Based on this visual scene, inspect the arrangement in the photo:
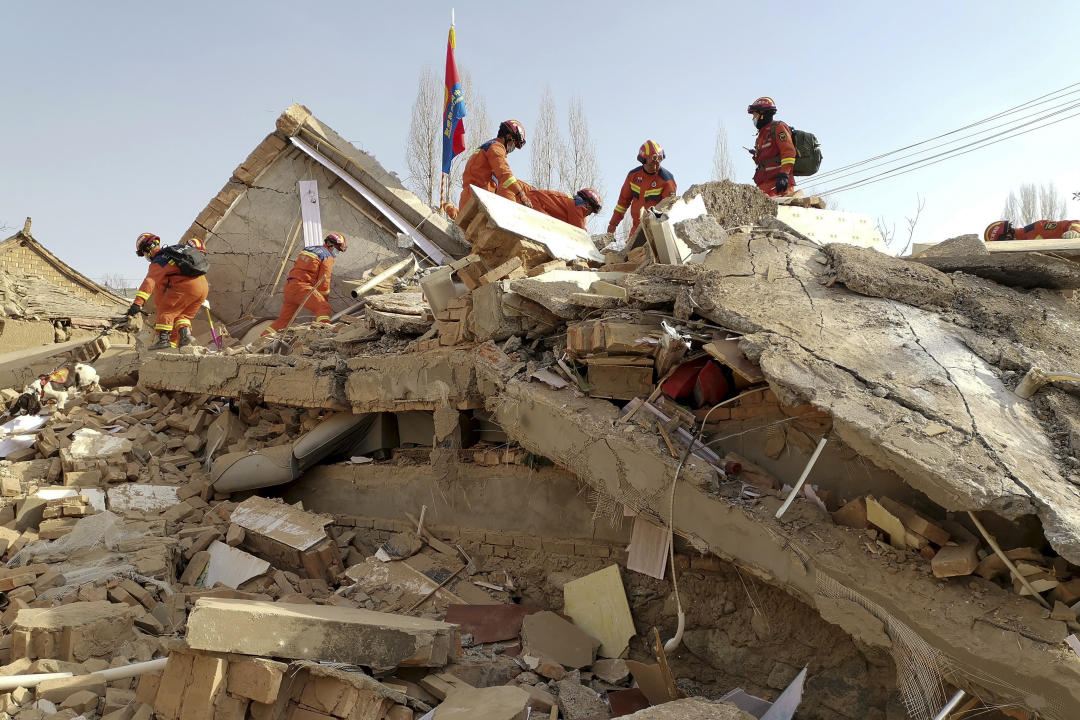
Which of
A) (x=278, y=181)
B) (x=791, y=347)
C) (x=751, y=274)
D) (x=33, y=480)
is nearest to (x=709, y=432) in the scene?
(x=791, y=347)

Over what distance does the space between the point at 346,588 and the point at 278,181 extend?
24.3ft

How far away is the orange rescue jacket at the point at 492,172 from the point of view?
838 cm

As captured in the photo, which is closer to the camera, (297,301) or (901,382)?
(901,382)

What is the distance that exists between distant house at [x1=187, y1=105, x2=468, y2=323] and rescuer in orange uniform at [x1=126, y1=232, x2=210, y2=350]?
1.72m

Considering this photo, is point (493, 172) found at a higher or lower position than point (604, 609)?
higher

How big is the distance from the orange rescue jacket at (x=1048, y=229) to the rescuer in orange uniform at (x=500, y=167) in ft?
19.4

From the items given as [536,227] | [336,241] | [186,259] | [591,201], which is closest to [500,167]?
[591,201]

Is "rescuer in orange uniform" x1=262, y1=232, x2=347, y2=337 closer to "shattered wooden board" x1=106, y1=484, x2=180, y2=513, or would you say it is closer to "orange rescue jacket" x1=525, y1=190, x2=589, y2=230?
"orange rescue jacket" x1=525, y1=190, x2=589, y2=230

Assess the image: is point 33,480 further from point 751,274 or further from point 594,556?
point 751,274

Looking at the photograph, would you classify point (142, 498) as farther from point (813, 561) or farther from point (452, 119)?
point (452, 119)

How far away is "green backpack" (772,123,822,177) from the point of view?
9102 millimetres

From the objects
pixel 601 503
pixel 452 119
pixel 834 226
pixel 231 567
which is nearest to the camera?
pixel 601 503

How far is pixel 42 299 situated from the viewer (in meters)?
14.4

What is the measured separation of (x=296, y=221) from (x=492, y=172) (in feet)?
11.8
